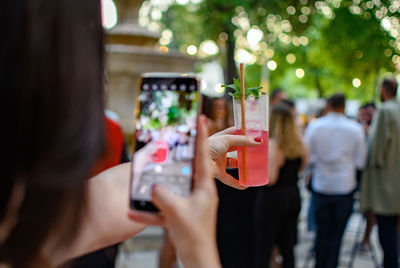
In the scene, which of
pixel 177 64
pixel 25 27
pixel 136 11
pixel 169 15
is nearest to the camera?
pixel 25 27

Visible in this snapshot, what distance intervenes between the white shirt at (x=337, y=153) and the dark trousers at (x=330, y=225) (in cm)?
10

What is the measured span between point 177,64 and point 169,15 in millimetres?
7253

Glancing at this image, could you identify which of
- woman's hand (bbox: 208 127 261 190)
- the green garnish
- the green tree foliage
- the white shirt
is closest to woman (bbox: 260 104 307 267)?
the white shirt

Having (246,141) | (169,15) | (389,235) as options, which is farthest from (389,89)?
(169,15)

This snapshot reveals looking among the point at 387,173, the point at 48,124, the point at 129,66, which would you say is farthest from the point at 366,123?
the point at 48,124

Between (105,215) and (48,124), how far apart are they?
1.70 ft

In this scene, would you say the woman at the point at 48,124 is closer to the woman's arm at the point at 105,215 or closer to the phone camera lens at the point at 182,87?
the phone camera lens at the point at 182,87

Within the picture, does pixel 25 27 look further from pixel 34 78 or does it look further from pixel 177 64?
pixel 177 64

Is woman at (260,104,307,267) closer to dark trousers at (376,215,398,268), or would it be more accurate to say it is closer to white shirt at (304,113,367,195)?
white shirt at (304,113,367,195)

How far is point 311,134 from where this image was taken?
5535mm

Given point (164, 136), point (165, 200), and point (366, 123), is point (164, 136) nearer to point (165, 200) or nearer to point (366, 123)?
point (165, 200)

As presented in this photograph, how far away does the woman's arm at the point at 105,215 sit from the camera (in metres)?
1.23

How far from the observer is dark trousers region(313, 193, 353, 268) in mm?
5273

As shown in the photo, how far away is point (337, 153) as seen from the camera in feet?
17.3
